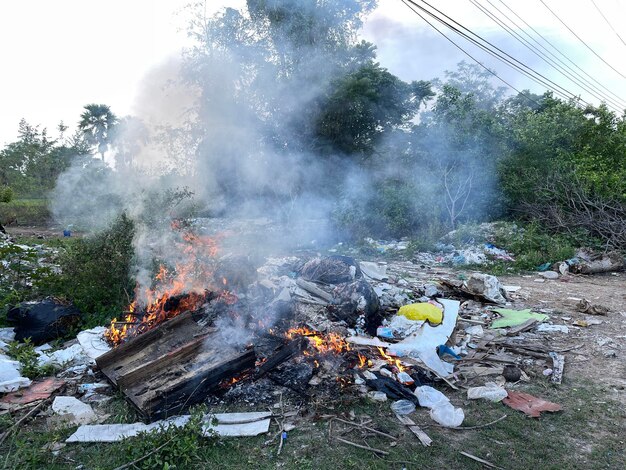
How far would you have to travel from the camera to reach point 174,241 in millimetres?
5773

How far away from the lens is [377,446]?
298 centimetres

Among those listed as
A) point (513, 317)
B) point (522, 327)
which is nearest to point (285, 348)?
point (522, 327)

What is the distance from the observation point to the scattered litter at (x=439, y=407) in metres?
3.26

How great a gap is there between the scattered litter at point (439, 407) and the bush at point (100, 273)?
4.05 m

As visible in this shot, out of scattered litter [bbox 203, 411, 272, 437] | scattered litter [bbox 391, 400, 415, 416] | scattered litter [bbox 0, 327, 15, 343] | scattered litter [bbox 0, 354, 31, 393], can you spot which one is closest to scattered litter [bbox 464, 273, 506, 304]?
scattered litter [bbox 391, 400, 415, 416]

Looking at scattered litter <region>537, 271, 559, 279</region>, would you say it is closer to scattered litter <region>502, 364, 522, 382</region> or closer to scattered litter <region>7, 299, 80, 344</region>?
scattered litter <region>502, 364, 522, 382</region>

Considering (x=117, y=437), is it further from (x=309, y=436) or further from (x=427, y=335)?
(x=427, y=335)

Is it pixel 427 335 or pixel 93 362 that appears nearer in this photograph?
pixel 93 362

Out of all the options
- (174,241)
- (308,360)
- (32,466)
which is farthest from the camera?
(174,241)

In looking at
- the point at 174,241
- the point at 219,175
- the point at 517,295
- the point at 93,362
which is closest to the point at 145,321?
the point at 93,362

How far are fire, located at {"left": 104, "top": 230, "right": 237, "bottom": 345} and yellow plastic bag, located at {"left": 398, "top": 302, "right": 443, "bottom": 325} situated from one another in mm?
2375

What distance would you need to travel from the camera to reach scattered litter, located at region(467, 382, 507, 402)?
3.65 meters

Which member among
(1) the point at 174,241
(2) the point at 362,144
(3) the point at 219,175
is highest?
(2) the point at 362,144

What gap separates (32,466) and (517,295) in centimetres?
765
